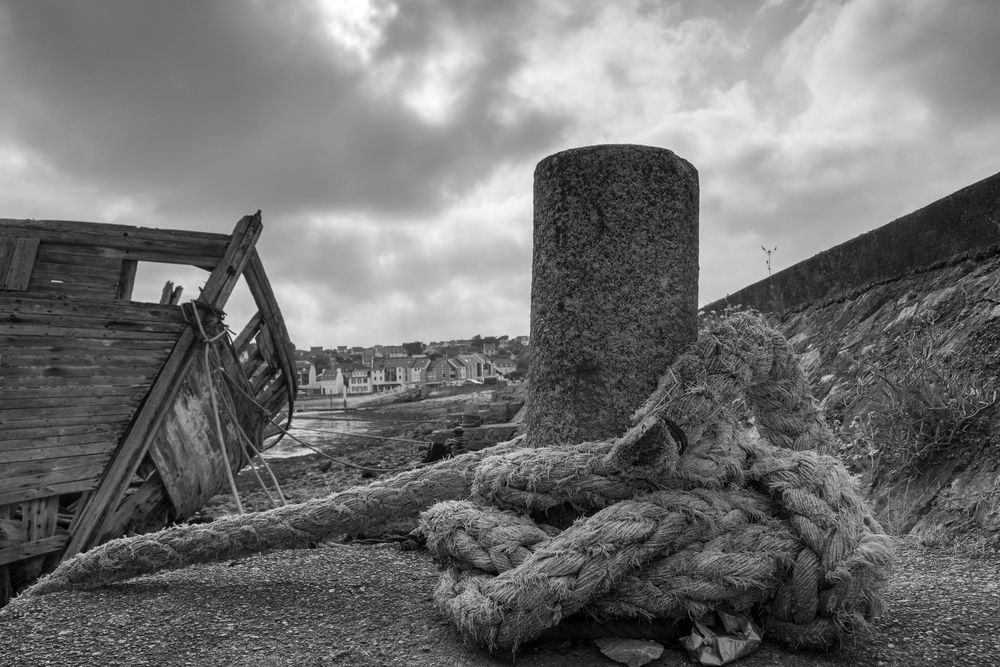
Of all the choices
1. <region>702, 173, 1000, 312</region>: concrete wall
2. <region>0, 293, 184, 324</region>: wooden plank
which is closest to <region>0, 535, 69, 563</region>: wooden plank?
<region>0, 293, 184, 324</region>: wooden plank

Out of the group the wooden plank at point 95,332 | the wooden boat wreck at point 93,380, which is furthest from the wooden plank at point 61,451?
the wooden plank at point 95,332

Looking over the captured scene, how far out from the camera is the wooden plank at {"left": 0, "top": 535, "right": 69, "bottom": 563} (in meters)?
5.55

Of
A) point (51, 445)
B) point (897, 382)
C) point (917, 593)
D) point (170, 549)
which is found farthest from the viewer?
point (51, 445)

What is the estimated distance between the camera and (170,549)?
346 centimetres

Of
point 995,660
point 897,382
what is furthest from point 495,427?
point 995,660

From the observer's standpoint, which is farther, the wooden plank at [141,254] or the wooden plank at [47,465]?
the wooden plank at [141,254]

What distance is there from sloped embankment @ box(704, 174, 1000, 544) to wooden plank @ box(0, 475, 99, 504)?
559 cm

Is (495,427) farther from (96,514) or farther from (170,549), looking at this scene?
(170,549)

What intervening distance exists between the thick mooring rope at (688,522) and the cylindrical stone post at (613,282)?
188 millimetres

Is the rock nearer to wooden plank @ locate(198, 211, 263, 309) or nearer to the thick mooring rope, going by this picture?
the thick mooring rope

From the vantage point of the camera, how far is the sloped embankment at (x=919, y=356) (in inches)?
144

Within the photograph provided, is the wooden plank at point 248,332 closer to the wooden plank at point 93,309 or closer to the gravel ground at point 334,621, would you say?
the wooden plank at point 93,309

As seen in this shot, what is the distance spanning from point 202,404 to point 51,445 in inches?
55.2

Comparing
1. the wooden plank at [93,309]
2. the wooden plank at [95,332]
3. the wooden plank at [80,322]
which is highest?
the wooden plank at [93,309]
